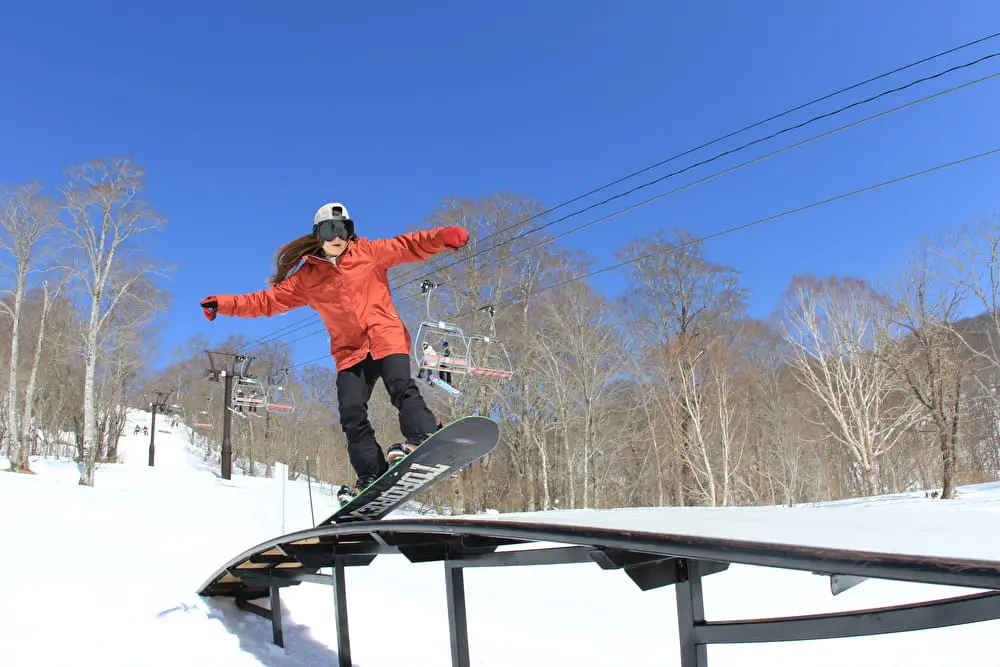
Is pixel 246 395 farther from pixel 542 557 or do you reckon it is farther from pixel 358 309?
pixel 542 557

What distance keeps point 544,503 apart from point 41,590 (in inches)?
596

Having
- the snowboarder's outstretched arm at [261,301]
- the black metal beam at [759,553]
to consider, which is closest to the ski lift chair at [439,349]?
the snowboarder's outstretched arm at [261,301]

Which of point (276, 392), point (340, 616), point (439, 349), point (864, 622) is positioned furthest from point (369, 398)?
point (276, 392)

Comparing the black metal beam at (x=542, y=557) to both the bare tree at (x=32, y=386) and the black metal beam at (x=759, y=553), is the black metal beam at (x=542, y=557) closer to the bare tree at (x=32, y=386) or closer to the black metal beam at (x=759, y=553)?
the black metal beam at (x=759, y=553)

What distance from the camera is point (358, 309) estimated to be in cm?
348

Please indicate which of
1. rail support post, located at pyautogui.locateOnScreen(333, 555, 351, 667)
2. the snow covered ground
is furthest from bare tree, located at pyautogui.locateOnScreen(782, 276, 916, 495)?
rail support post, located at pyautogui.locateOnScreen(333, 555, 351, 667)

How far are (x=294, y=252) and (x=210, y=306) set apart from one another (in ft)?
1.92

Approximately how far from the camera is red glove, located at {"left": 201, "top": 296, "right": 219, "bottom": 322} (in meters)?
3.60

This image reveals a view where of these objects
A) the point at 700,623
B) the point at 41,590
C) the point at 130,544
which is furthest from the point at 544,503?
the point at 700,623

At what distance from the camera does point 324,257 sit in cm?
358

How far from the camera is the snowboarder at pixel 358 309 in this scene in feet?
11.3

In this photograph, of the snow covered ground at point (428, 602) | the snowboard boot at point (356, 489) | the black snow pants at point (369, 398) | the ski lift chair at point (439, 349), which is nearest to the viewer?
the snow covered ground at point (428, 602)

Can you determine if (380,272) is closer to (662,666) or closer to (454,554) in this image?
(454,554)

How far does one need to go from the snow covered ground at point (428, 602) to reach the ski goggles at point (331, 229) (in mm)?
1847
